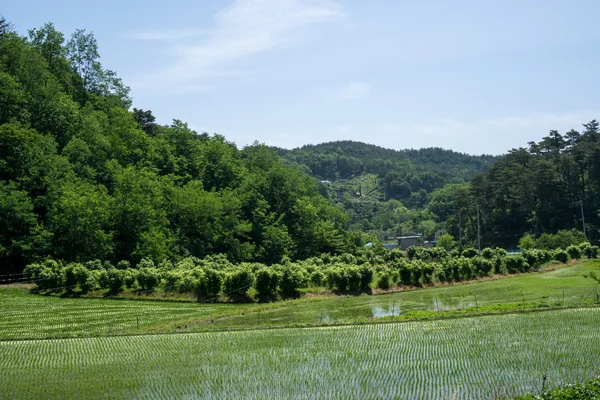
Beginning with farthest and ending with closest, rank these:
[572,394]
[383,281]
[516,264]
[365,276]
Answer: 1. [516,264]
2. [383,281]
3. [365,276]
4. [572,394]

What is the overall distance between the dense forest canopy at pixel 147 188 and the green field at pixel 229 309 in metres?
14.5

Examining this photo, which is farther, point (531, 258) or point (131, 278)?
point (531, 258)

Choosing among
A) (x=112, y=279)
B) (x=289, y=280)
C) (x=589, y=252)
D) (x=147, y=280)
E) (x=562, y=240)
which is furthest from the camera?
(x=562, y=240)

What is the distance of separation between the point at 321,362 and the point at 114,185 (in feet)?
184

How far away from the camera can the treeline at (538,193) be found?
115m

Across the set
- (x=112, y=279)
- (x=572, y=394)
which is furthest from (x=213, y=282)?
(x=572, y=394)

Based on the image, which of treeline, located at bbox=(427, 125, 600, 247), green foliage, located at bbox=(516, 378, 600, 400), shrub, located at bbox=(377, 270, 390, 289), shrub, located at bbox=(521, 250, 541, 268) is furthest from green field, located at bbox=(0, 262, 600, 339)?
treeline, located at bbox=(427, 125, 600, 247)

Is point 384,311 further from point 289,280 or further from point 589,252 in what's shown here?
point 589,252

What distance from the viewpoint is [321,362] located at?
27344mm

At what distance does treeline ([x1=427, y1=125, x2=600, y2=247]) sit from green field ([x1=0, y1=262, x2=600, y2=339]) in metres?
62.8

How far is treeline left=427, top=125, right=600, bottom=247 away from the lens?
115 meters

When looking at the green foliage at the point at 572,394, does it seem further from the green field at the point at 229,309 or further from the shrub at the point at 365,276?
the shrub at the point at 365,276

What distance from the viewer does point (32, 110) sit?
79.6m

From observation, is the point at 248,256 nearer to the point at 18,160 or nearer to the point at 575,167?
the point at 18,160
